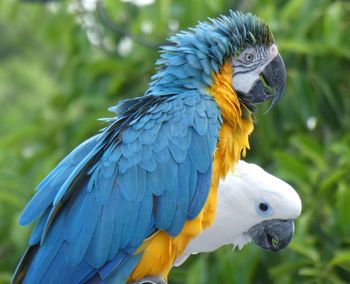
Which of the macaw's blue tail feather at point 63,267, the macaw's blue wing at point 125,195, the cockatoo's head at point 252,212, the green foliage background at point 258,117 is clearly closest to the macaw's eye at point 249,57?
the macaw's blue wing at point 125,195

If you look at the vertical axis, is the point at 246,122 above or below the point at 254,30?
below

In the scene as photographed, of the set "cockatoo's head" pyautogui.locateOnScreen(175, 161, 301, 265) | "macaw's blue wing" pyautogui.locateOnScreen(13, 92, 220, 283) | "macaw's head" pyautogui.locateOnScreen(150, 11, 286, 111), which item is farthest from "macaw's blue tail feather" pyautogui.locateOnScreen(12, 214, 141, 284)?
"macaw's head" pyautogui.locateOnScreen(150, 11, 286, 111)

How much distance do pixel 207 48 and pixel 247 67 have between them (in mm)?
105

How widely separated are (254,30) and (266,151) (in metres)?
1.24

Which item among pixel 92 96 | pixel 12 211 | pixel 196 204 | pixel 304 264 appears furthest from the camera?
pixel 92 96

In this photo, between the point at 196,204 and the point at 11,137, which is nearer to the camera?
the point at 196,204

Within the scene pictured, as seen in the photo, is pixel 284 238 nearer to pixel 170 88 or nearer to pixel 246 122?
pixel 246 122

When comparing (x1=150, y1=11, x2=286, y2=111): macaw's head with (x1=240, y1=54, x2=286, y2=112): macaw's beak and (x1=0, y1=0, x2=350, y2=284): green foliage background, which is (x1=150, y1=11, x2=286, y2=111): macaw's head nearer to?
(x1=240, y1=54, x2=286, y2=112): macaw's beak

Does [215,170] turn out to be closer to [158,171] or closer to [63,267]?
[158,171]

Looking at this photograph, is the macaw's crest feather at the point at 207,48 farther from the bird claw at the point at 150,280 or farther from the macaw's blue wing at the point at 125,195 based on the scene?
the bird claw at the point at 150,280

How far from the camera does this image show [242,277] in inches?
115

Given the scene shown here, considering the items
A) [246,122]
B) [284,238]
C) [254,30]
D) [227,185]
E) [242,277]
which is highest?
[254,30]

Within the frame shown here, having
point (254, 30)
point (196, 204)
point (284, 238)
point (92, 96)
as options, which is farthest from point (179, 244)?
point (92, 96)

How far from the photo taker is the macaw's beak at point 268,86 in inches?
81.7
